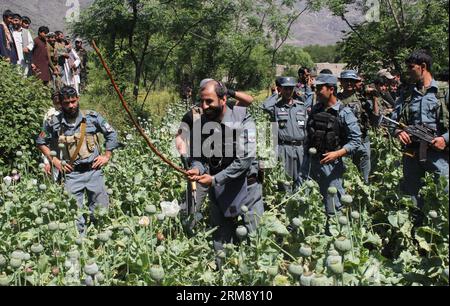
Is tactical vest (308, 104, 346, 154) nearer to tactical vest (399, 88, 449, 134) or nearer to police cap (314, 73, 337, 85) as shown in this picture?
police cap (314, 73, 337, 85)

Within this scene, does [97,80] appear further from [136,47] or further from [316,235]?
[316,235]

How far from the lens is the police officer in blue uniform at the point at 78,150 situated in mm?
5105

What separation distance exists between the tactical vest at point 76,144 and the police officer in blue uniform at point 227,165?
4.43ft

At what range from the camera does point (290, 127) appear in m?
6.55

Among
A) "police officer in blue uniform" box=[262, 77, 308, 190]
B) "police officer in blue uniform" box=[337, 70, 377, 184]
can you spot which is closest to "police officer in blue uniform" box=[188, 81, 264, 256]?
"police officer in blue uniform" box=[262, 77, 308, 190]

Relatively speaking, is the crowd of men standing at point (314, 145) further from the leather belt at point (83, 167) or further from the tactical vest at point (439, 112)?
the leather belt at point (83, 167)

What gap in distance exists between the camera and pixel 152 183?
20.5ft

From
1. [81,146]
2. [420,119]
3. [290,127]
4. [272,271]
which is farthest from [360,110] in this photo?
[272,271]

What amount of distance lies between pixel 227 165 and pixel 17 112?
4.24 metres

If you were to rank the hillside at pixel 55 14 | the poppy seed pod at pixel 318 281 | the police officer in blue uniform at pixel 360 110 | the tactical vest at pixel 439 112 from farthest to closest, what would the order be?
the hillside at pixel 55 14
the police officer in blue uniform at pixel 360 110
the tactical vest at pixel 439 112
the poppy seed pod at pixel 318 281

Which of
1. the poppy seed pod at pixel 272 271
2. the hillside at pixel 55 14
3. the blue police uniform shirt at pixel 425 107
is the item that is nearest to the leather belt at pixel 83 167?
the poppy seed pod at pixel 272 271

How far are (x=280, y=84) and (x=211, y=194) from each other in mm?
2683

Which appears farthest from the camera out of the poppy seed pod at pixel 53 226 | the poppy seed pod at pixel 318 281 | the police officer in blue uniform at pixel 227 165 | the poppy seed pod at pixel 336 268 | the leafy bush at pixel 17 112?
the leafy bush at pixel 17 112
